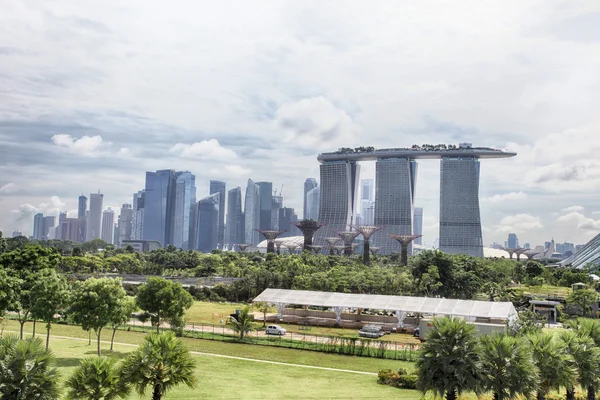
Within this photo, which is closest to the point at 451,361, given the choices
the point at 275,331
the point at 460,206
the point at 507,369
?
the point at 507,369

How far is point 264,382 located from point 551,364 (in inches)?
531

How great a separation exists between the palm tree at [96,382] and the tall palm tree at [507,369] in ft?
44.1

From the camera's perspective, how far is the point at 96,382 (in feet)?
63.3

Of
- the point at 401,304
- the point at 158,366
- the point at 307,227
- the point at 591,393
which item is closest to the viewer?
the point at 158,366

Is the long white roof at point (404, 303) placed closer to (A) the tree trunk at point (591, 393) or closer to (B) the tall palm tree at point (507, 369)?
(A) the tree trunk at point (591, 393)

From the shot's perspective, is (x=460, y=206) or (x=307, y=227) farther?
(x=460, y=206)

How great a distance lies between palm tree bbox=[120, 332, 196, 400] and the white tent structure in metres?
28.9

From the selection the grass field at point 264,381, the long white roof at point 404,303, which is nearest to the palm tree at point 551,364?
the grass field at point 264,381

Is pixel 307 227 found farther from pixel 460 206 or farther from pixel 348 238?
pixel 460 206

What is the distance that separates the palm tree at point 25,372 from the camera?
57.8 ft

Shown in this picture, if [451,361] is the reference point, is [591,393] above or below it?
below

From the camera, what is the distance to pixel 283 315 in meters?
53.9

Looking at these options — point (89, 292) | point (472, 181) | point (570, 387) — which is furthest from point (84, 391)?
point (472, 181)

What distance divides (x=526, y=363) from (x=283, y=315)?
35.3m
